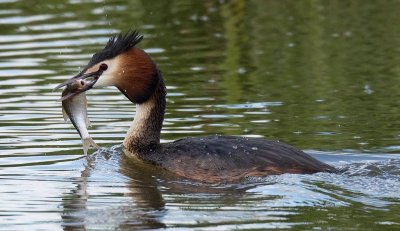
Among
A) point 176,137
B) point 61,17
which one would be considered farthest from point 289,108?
point 61,17

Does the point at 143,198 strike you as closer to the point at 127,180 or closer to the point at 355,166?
the point at 127,180

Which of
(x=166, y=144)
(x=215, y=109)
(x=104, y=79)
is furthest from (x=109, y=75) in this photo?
(x=215, y=109)

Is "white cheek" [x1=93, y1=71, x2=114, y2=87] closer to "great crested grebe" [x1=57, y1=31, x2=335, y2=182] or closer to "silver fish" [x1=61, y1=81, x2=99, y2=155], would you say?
"great crested grebe" [x1=57, y1=31, x2=335, y2=182]

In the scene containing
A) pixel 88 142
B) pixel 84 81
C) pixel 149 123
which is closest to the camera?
pixel 88 142

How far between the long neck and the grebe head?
0.27ft

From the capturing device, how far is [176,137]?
12.2 m

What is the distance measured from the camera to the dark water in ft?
30.2

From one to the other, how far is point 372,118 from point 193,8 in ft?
27.1

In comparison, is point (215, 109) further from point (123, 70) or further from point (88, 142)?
point (88, 142)

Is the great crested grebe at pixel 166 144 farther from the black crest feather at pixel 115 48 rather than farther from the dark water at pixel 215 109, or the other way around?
the dark water at pixel 215 109

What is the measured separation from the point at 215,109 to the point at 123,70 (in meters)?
2.59

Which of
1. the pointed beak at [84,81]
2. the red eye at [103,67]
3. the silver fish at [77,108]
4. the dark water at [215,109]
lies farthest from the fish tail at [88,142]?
the red eye at [103,67]

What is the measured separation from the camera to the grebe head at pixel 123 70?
10992 mm

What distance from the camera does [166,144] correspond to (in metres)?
11.0
